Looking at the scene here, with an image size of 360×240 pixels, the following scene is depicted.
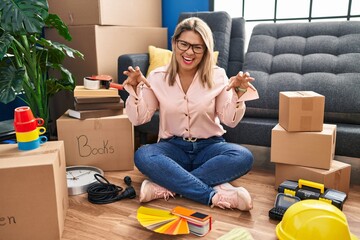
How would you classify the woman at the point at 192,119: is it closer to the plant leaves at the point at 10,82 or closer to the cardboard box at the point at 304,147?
the cardboard box at the point at 304,147

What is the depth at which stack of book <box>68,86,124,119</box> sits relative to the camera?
187 cm

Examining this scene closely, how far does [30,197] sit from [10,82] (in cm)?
80

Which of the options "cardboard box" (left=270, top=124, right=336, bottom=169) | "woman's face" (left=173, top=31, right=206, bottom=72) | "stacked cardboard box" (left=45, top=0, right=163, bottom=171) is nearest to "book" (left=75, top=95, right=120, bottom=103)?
"stacked cardboard box" (left=45, top=0, right=163, bottom=171)

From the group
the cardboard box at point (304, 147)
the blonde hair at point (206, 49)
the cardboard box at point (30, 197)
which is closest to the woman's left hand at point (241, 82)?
the blonde hair at point (206, 49)

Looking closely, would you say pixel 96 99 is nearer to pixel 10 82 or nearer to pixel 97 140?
pixel 97 140

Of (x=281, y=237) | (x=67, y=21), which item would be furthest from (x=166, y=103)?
(x=67, y=21)

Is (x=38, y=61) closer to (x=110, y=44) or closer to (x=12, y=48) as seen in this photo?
(x=12, y=48)

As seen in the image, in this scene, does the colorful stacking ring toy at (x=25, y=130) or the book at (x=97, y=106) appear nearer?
the colorful stacking ring toy at (x=25, y=130)

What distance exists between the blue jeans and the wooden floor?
0.08 meters

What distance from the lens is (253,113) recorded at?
81.1 inches

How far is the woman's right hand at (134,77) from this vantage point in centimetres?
148

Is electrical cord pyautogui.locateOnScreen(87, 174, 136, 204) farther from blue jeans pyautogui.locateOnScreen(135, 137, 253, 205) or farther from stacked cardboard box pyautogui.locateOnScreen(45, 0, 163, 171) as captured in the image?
stacked cardboard box pyautogui.locateOnScreen(45, 0, 163, 171)

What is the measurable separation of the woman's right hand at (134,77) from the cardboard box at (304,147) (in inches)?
26.8

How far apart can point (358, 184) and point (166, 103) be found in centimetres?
107
